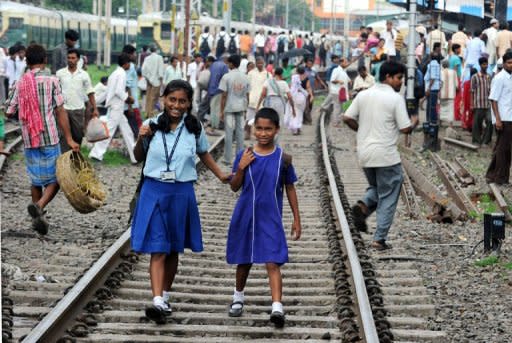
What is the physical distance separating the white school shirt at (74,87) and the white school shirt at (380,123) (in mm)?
4388

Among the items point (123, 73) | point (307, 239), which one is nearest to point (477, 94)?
point (123, 73)

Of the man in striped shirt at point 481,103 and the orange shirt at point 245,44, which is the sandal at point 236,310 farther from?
the orange shirt at point 245,44

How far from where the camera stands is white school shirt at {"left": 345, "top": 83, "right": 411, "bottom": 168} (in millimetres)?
9672

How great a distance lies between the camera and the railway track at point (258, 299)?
6.68 meters

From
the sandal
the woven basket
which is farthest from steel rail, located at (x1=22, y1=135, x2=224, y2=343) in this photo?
the woven basket

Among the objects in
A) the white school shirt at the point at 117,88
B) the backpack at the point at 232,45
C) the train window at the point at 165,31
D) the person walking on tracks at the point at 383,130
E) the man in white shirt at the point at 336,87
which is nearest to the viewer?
the person walking on tracks at the point at 383,130

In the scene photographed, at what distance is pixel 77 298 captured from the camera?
7074 millimetres

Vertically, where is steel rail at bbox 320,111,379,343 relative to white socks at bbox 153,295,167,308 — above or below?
below

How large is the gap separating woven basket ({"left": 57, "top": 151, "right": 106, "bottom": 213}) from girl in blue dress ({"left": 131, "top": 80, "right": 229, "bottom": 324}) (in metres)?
3.25

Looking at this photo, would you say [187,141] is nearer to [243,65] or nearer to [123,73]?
[123,73]

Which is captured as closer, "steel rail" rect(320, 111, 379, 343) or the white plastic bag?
"steel rail" rect(320, 111, 379, 343)

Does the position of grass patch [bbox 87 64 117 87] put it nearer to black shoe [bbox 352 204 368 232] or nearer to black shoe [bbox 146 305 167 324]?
black shoe [bbox 352 204 368 232]

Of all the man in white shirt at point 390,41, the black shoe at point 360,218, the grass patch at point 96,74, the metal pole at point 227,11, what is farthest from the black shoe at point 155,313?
the grass patch at point 96,74

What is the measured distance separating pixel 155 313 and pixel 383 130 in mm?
3730
